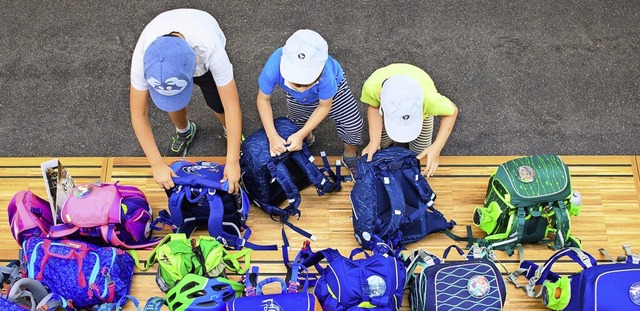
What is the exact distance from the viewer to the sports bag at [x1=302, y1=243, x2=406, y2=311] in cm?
279

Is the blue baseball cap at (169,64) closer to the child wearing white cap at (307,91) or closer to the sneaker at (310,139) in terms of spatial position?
the child wearing white cap at (307,91)

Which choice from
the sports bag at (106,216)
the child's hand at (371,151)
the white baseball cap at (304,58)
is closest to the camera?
the white baseball cap at (304,58)

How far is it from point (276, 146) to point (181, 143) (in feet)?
2.70

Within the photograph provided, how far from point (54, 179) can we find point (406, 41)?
7.23ft

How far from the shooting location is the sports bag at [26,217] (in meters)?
2.96

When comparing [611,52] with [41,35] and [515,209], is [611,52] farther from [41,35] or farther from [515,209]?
[41,35]

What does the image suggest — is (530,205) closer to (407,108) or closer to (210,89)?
(407,108)

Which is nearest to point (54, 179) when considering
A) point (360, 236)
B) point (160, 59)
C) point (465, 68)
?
point (160, 59)

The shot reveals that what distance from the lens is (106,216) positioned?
9.65 feet

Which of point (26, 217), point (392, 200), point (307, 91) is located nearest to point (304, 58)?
point (307, 91)

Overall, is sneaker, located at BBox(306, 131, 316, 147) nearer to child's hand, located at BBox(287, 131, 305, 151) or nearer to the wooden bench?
the wooden bench

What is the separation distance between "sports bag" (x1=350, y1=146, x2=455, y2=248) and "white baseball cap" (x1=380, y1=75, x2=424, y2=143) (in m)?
0.23

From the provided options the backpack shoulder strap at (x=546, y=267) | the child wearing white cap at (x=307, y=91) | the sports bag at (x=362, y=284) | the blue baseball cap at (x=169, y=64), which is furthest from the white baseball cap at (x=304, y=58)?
the backpack shoulder strap at (x=546, y=267)

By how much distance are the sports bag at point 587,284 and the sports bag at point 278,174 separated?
1060 millimetres
